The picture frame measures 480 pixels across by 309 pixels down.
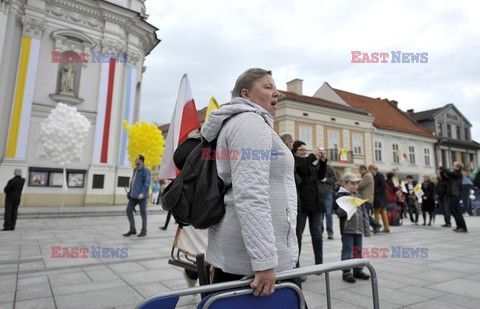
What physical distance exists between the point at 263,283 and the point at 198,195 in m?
0.53

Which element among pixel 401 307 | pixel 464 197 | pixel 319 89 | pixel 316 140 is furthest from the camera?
pixel 319 89

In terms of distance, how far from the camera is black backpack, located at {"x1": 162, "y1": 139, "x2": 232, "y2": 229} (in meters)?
1.55

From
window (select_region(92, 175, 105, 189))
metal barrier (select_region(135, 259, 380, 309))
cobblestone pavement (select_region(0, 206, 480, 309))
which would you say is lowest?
cobblestone pavement (select_region(0, 206, 480, 309))

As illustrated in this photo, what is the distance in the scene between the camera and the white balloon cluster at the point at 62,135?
588 inches

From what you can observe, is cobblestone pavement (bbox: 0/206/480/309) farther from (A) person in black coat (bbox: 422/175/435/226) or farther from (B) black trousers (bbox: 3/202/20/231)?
(A) person in black coat (bbox: 422/175/435/226)

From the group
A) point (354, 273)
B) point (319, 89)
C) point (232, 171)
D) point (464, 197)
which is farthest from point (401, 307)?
point (319, 89)

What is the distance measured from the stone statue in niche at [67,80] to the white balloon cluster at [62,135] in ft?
11.3

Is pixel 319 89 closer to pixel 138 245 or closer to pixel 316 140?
pixel 316 140

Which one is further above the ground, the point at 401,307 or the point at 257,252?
the point at 257,252

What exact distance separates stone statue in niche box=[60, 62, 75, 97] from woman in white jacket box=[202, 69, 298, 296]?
20.2 m

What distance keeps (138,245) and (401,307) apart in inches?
210

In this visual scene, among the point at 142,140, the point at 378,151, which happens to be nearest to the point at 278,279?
the point at 142,140

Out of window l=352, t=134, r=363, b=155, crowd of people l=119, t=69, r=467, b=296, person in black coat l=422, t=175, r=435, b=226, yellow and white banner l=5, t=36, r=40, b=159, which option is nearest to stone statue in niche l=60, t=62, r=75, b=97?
yellow and white banner l=5, t=36, r=40, b=159

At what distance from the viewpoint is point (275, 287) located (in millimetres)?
1461
